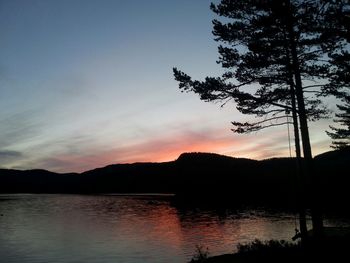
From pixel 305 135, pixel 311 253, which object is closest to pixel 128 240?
pixel 305 135

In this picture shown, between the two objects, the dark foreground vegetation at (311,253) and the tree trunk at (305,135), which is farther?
the tree trunk at (305,135)

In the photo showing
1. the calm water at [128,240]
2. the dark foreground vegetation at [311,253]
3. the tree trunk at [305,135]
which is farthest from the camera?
the calm water at [128,240]

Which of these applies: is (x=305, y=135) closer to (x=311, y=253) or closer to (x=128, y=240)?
(x=311, y=253)

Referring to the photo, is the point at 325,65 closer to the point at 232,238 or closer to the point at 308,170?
the point at 308,170

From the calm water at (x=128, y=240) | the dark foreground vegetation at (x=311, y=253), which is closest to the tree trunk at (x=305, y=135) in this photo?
the dark foreground vegetation at (x=311, y=253)

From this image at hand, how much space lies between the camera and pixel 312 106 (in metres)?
23.0

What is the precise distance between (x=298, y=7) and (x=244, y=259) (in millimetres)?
12605

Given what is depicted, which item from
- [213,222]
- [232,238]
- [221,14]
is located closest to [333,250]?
[221,14]

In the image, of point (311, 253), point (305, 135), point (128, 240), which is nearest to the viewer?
point (311, 253)

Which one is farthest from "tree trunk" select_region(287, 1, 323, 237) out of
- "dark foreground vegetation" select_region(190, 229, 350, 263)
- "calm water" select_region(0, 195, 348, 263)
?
"calm water" select_region(0, 195, 348, 263)

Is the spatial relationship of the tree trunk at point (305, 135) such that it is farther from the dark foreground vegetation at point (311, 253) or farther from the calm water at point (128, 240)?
the calm water at point (128, 240)

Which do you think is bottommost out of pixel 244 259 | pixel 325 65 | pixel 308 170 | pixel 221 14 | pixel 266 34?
pixel 244 259

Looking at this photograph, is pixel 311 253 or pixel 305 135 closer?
pixel 311 253

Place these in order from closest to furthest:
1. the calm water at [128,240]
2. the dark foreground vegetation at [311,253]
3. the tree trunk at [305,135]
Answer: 1. the dark foreground vegetation at [311,253]
2. the tree trunk at [305,135]
3. the calm water at [128,240]
